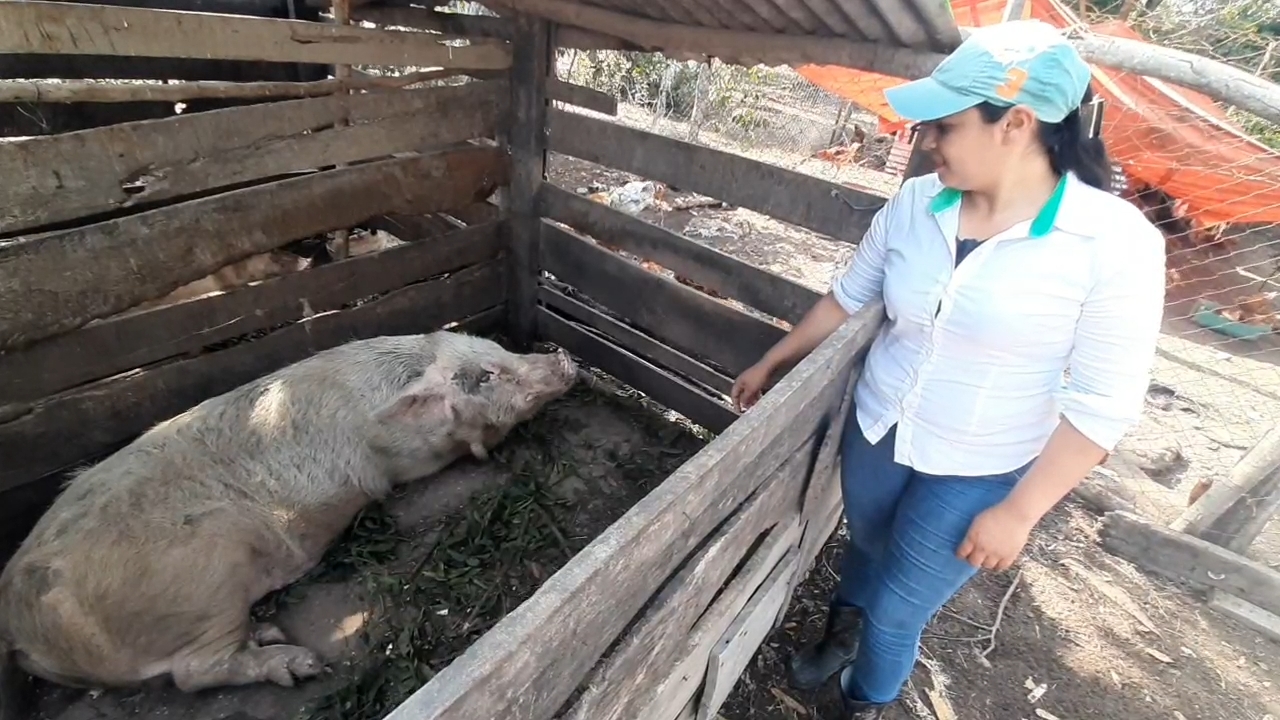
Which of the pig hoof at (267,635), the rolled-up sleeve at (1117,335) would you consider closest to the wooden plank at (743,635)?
the rolled-up sleeve at (1117,335)

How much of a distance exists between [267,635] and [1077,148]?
10.6ft

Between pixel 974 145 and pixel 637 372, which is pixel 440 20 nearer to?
pixel 637 372

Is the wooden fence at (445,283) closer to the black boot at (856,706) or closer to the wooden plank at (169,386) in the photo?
the wooden plank at (169,386)

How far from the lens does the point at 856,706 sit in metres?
2.62

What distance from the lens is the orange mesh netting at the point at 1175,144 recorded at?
17.3ft

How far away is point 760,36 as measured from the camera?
290 cm

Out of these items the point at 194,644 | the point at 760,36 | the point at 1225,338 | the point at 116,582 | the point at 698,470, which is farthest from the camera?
the point at 1225,338

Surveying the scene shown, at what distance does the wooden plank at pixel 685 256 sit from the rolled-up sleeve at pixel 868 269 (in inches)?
36.4

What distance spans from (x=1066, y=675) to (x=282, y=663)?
3188mm

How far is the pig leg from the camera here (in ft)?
8.72

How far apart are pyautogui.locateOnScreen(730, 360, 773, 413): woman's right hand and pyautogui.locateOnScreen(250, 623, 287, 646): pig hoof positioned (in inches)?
81.7

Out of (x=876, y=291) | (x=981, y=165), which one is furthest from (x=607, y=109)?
(x=981, y=165)

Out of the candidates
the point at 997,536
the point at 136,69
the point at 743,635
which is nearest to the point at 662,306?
the point at 743,635

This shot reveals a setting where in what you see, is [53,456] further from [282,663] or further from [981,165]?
[981,165]
